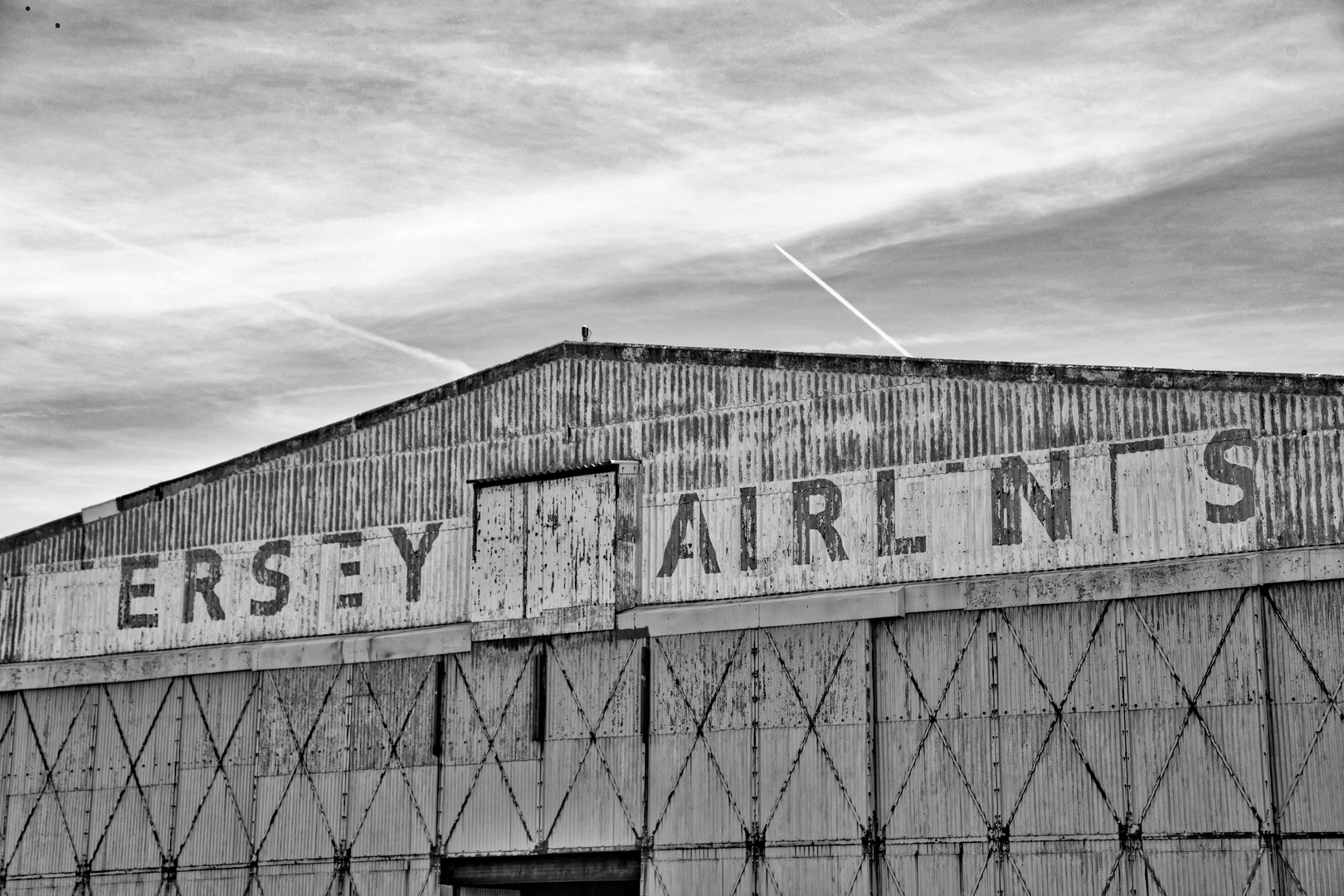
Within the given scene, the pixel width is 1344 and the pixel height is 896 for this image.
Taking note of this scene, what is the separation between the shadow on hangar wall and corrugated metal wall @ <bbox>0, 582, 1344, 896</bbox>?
0.26ft

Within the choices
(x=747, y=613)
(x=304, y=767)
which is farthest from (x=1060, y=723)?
(x=304, y=767)

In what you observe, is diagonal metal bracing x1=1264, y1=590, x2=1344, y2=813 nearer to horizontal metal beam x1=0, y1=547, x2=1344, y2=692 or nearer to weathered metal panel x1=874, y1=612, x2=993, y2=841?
horizontal metal beam x1=0, y1=547, x2=1344, y2=692

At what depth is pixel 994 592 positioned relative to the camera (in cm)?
3306

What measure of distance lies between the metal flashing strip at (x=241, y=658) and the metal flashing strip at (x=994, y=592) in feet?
17.7

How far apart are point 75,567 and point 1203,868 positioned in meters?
30.7

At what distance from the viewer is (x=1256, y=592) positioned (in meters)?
30.8

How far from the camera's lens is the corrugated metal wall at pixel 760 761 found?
3041cm

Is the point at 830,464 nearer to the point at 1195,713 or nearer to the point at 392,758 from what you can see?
the point at 1195,713

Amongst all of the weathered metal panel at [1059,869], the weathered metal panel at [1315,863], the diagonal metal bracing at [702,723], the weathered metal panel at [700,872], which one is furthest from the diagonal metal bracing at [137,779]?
the weathered metal panel at [1315,863]

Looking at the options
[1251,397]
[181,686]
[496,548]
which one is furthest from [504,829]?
[1251,397]

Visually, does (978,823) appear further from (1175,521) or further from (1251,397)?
(1251,397)

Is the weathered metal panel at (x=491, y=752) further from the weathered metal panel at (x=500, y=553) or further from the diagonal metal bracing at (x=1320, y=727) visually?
the diagonal metal bracing at (x=1320, y=727)

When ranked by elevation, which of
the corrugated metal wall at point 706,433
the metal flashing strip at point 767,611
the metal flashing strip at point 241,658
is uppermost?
the corrugated metal wall at point 706,433

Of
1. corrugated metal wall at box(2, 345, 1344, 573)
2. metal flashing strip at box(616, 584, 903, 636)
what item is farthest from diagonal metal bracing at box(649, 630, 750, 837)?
corrugated metal wall at box(2, 345, 1344, 573)
